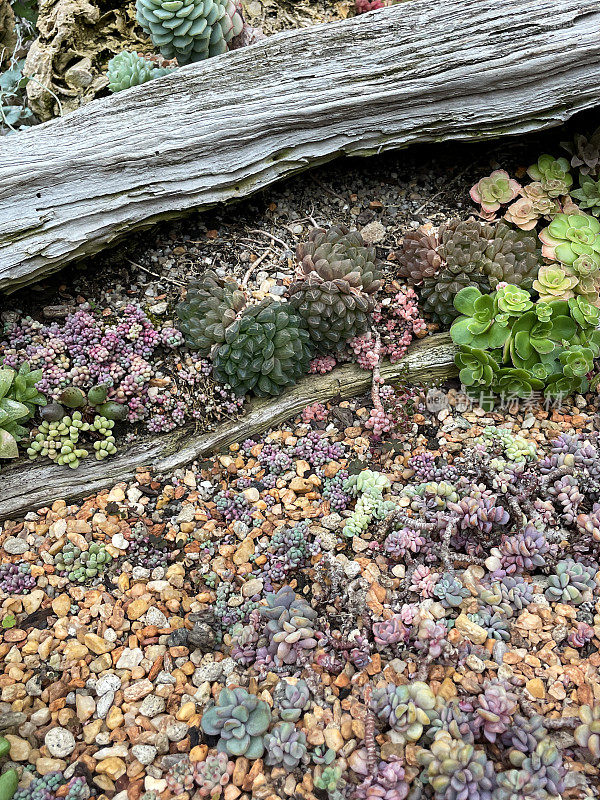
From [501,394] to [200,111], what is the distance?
2.18 meters

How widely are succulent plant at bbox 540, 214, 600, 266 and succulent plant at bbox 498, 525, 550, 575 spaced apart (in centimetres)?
167

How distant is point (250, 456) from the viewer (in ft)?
10.00

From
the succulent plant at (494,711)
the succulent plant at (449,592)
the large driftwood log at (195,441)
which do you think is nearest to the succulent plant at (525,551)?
the succulent plant at (449,592)

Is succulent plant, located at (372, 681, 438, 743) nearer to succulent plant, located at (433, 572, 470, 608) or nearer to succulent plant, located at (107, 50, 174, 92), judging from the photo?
succulent plant, located at (433, 572, 470, 608)

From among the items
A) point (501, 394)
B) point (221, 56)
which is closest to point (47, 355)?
point (221, 56)

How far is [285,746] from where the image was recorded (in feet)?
6.40

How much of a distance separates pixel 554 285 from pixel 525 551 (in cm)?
154

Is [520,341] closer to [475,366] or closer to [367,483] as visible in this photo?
[475,366]

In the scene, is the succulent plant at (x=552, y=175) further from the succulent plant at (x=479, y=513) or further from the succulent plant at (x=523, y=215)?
the succulent plant at (x=479, y=513)

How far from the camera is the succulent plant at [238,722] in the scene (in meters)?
1.98

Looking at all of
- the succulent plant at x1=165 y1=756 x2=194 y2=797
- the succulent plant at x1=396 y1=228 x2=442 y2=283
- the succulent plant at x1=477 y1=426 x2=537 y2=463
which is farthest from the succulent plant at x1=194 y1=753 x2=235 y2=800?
the succulent plant at x1=396 y1=228 x2=442 y2=283

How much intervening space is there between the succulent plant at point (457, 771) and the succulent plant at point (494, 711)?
0.33 feet

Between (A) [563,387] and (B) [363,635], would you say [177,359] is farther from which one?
(A) [563,387]

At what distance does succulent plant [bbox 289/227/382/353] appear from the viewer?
306cm
